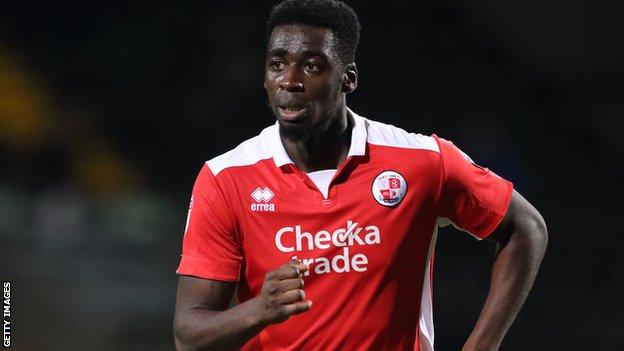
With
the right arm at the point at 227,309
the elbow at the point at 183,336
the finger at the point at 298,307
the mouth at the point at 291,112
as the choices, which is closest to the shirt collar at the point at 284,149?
the mouth at the point at 291,112

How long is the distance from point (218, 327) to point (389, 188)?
1.78 feet

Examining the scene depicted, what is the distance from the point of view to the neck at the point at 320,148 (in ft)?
7.32

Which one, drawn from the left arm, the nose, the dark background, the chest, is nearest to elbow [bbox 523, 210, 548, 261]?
the left arm

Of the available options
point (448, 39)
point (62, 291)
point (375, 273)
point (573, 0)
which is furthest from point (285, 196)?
point (573, 0)

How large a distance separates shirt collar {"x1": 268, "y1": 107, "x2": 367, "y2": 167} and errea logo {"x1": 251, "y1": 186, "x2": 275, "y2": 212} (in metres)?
0.08

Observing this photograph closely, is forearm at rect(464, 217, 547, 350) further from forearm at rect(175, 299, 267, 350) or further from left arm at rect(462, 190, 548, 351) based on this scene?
forearm at rect(175, 299, 267, 350)

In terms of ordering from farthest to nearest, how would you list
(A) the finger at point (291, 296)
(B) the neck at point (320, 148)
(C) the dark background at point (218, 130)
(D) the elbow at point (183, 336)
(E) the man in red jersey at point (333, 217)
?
(C) the dark background at point (218, 130) → (B) the neck at point (320, 148) → (E) the man in red jersey at point (333, 217) → (D) the elbow at point (183, 336) → (A) the finger at point (291, 296)

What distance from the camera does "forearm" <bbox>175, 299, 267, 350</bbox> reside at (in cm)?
186

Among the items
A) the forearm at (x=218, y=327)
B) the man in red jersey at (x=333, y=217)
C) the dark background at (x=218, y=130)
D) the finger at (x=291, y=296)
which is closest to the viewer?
the finger at (x=291, y=296)

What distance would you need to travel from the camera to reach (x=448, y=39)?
5.16m

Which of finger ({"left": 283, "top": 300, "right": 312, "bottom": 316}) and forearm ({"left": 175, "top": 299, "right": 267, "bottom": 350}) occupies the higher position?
finger ({"left": 283, "top": 300, "right": 312, "bottom": 316})

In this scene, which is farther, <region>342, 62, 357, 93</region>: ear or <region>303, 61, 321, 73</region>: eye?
<region>342, 62, 357, 93</region>: ear

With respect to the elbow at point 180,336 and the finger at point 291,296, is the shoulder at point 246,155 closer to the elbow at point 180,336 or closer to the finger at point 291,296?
the elbow at point 180,336

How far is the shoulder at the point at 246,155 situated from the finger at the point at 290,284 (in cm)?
52
